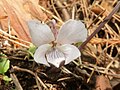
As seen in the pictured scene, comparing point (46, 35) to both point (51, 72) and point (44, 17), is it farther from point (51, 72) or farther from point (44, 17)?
point (44, 17)

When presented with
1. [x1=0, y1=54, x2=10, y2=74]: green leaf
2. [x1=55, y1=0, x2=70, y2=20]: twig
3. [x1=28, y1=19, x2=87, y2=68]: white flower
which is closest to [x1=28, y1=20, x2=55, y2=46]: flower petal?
[x1=28, y1=19, x2=87, y2=68]: white flower

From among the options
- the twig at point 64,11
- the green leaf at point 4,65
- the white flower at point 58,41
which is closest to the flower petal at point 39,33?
the white flower at point 58,41

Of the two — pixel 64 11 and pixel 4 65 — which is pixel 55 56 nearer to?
pixel 4 65

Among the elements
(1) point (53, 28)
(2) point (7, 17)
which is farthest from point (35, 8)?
(1) point (53, 28)

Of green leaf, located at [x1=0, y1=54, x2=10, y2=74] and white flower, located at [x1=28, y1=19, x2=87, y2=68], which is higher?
white flower, located at [x1=28, y1=19, x2=87, y2=68]

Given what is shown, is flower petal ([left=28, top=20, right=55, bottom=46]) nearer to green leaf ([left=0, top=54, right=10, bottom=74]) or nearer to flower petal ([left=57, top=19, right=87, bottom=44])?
flower petal ([left=57, top=19, right=87, bottom=44])

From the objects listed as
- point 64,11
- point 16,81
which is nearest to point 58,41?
point 16,81
